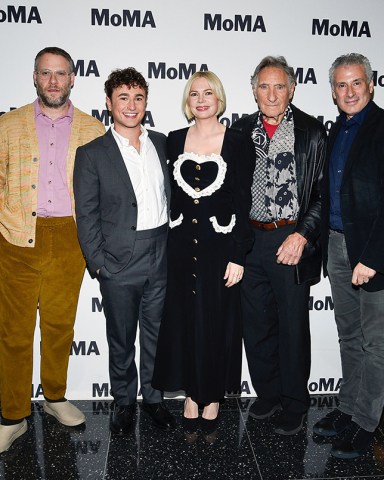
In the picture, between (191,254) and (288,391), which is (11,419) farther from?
(288,391)

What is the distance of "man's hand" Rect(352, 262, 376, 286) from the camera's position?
8.53 feet

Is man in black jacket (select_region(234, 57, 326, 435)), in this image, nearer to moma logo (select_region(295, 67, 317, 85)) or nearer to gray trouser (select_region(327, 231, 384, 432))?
gray trouser (select_region(327, 231, 384, 432))

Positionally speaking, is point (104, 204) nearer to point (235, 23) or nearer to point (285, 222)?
point (285, 222)

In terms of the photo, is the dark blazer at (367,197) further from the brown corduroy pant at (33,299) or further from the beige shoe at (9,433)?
the beige shoe at (9,433)

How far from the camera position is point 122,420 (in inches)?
119

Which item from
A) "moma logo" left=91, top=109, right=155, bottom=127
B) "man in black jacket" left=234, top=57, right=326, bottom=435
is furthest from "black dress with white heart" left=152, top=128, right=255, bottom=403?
"moma logo" left=91, top=109, right=155, bottom=127

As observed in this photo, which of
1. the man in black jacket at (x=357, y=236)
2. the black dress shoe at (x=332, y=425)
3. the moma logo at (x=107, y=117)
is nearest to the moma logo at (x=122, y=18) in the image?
the moma logo at (x=107, y=117)

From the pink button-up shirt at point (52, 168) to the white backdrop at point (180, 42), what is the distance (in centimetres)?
43

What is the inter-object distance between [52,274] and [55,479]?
105cm

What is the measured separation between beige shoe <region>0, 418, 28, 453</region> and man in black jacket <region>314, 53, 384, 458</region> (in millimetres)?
1716

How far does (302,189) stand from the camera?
110 inches

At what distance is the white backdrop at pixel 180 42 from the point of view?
3.13 m

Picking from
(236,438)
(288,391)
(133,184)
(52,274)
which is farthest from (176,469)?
(133,184)

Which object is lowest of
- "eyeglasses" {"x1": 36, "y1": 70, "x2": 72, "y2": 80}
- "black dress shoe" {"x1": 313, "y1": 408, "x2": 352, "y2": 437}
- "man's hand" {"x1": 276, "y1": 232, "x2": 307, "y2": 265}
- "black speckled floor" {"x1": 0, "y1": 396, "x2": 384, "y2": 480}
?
"black speckled floor" {"x1": 0, "y1": 396, "x2": 384, "y2": 480}
